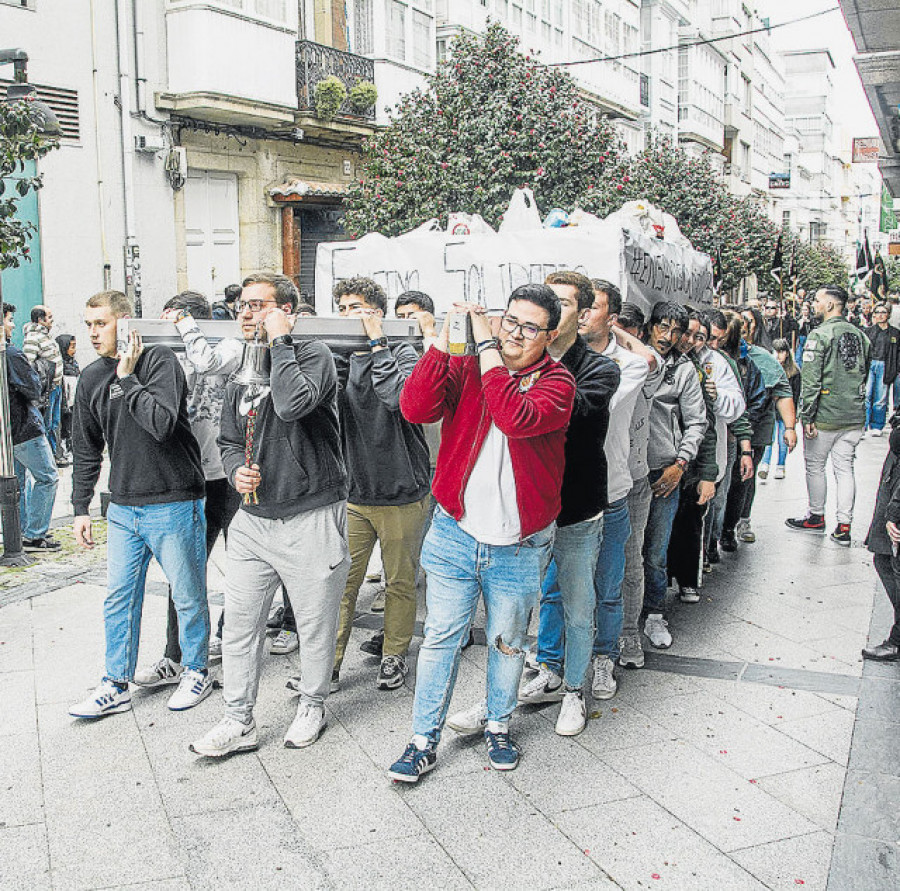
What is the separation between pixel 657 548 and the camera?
19.5 ft

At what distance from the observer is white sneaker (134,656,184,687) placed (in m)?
5.13

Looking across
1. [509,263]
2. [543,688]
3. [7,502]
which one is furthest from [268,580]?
[7,502]

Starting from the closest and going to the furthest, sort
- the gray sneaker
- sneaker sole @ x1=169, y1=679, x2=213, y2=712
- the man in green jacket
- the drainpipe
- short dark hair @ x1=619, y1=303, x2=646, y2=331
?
1. sneaker sole @ x1=169, y1=679, x2=213, y2=712
2. the gray sneaker
3. short dark hair @ x1=619, y1=303, x2=646, y2=331
4. the man in green jacket
5. the drainpipe

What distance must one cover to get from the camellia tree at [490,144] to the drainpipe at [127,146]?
4377 mm

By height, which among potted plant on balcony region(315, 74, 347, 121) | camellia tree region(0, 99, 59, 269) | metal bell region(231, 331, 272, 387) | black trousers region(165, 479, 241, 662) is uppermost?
potted plant on balcony region(315, 74, 347, 121)

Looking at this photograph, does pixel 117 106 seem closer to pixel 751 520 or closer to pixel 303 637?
pixel 751 520

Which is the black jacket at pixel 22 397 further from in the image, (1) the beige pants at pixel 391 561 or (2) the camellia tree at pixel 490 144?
(2) the camellia tree at pixel 490 144

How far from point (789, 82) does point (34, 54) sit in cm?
8720

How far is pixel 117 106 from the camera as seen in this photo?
16219mm

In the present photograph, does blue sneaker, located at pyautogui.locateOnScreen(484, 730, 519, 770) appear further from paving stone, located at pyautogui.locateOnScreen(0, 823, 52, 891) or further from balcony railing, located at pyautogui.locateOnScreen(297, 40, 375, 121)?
balcony railing, located at pyautogui.locateOnScreen(297, 40, 375, 121)

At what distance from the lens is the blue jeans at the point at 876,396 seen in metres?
15.6

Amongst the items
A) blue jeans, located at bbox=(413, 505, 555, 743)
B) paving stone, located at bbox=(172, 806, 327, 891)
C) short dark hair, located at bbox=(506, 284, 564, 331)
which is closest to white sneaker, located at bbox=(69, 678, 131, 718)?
paving stone, located at bbox=(172, 806, 327, 891)

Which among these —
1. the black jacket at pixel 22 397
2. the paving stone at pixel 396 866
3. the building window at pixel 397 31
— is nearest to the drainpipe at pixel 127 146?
the building window at pixel 397 31

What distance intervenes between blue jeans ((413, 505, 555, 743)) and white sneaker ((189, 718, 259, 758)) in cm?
74
